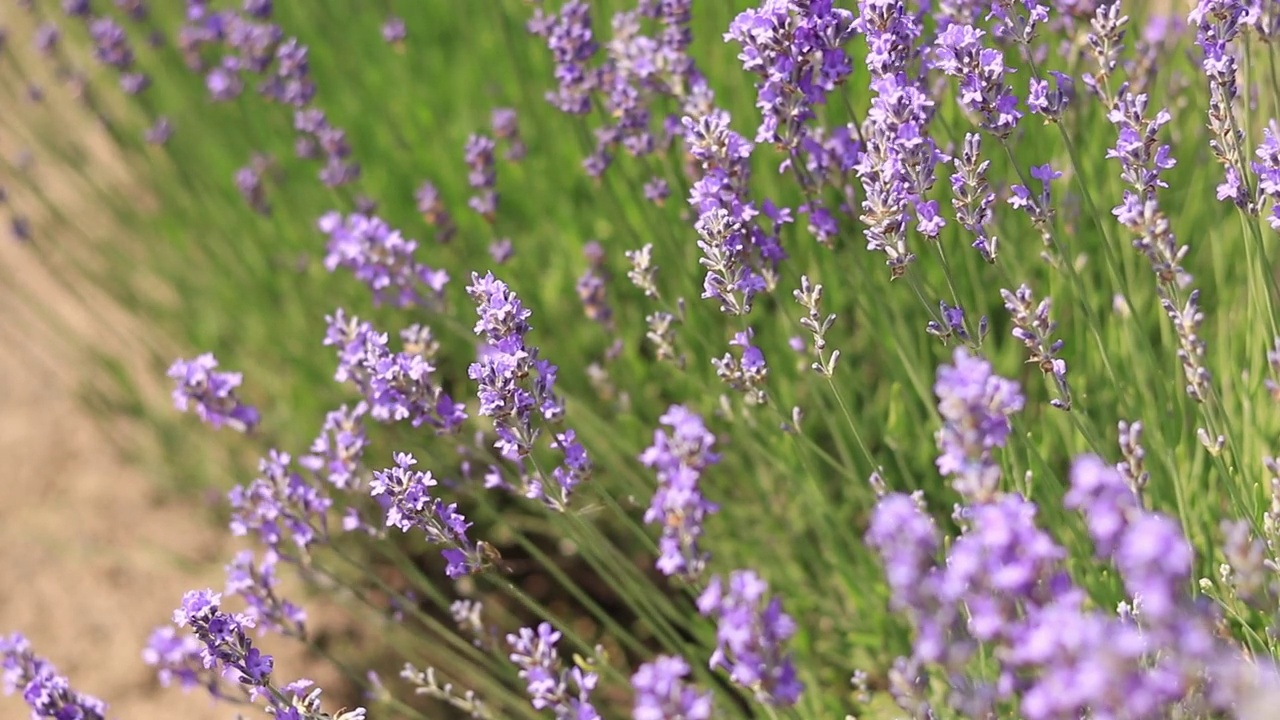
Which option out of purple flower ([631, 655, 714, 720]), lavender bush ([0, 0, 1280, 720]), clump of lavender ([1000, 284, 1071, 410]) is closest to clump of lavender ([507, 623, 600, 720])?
lavender bush ([0, 0, 1280, 720])

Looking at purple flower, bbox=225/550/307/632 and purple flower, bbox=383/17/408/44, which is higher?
purple flower, bbox=383/17/408/44

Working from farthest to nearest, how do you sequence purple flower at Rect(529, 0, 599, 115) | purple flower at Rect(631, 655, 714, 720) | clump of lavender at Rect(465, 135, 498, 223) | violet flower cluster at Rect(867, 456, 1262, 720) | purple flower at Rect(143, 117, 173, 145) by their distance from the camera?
1. purple flower at Rect(143, 117, 173, 145)
2. clump of lavender at Rect(465, 135, 498, 223)
3. purple flower at Rect(529, 0, 599, 115)
4. purple flower at Rect(631, 655, 714, 720)
5. violet flower cluster at Rect(867, 456, 1262, 720)

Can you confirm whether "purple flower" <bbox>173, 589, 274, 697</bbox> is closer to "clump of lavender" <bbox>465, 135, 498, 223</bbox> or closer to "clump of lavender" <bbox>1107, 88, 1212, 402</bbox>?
"clump of lavender" <bbox>465, 135, 498, 223</bbox>

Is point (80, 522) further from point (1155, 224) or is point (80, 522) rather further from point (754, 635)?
point (1155, 224)

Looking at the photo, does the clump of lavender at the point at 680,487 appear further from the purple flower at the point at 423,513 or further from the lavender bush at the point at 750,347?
the purple flower at the point at 423,513

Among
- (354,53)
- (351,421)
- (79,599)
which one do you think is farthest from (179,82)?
(351,421)

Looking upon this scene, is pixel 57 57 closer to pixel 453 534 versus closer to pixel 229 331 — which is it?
pixel 229 331
